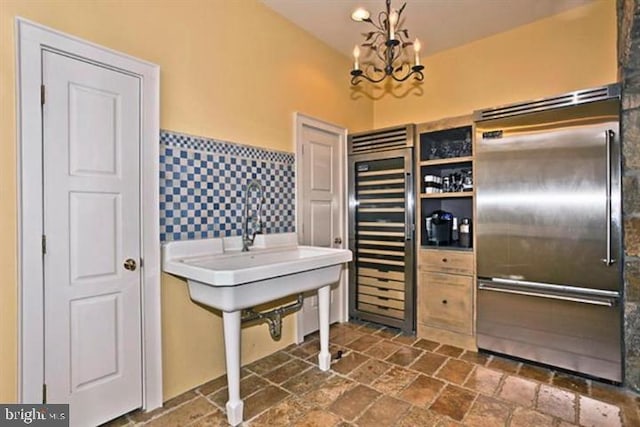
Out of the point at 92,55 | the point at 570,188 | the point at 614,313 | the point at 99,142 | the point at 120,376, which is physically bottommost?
the point at 120,376

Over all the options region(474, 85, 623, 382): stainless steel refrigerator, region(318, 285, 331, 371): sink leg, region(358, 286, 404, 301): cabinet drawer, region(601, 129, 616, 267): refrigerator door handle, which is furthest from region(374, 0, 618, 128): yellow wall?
region(318, 285, 331, 371): sink leg

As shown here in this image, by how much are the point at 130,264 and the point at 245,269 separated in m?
0.75

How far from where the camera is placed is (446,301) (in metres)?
3.06

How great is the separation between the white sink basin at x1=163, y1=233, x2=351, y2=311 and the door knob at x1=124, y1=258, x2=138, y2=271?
183 mm

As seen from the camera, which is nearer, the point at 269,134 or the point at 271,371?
the point at 271,371

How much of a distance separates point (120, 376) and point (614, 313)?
3282 mm

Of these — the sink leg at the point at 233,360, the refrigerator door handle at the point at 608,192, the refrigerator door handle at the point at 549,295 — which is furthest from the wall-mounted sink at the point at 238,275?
the refrigerator door handle at the point at 608,192

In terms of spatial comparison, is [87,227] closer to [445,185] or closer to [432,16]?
[445,185]

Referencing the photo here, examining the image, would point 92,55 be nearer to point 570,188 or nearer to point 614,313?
point 570,188

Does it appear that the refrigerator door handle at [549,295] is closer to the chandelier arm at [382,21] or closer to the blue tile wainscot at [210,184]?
the blue tile wainscot at [210,184]

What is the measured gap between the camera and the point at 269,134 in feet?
9.33

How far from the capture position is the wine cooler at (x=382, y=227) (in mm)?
3277

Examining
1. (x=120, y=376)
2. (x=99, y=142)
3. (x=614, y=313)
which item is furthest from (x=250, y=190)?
(x=614, y=313)

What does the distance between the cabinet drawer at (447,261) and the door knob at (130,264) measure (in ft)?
8.06
